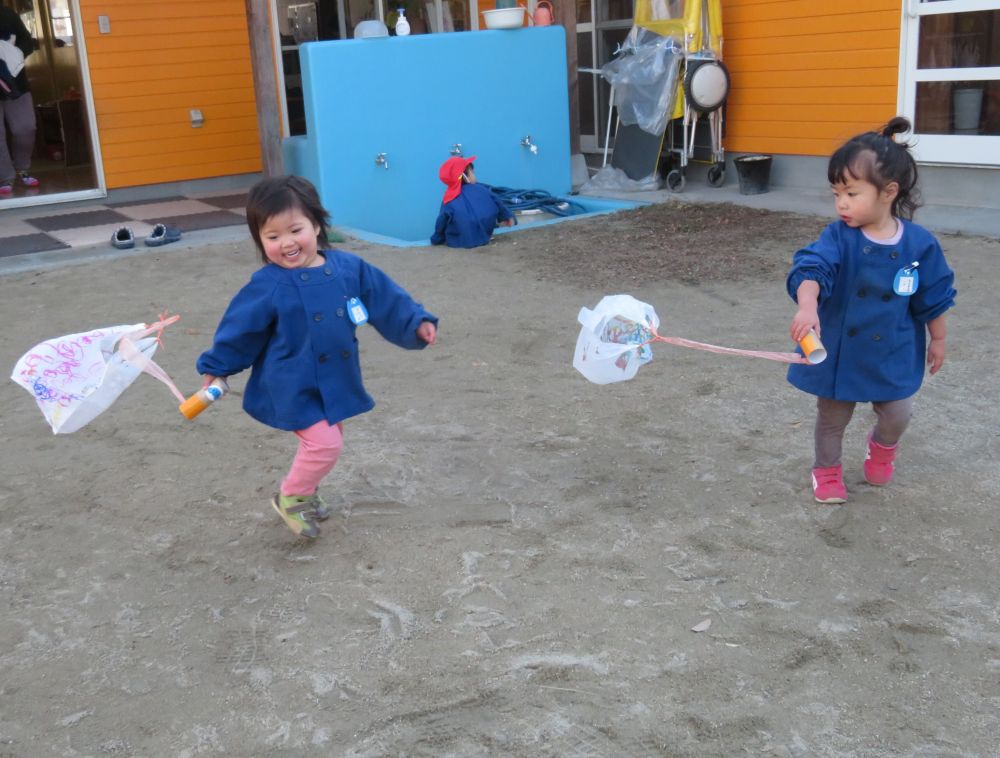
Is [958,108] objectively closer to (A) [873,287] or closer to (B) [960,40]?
(B) [960,40]

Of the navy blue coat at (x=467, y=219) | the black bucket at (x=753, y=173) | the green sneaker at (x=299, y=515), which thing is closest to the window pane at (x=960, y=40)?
the black bucket at (x=753, y=173)

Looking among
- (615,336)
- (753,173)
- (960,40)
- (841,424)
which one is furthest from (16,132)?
(841,424)

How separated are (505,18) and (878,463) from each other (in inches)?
256

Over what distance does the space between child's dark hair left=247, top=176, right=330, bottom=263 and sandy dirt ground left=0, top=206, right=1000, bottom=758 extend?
3.24ft

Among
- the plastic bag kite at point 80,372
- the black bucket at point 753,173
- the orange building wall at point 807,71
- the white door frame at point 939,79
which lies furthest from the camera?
the black bucket at point 753,173

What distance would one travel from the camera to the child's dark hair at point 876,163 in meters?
2.95

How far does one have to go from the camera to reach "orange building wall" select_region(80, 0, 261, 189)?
1009 cm

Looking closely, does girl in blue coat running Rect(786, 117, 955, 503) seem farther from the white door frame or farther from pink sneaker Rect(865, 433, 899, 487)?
the white door frame

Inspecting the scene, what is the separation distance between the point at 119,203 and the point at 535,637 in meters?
8.95

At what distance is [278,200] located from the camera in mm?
2941

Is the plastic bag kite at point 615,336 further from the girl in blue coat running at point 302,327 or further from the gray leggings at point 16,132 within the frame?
the gray leggings at point 16,132

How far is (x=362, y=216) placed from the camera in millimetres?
8477

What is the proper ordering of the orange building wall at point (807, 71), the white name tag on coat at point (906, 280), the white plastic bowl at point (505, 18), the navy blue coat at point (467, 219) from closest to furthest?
the white name tag on coat at point (906, 280) < the navy blue coat at point (467, 219) < the orange building wall at point (807, 71) < the white plastic bowl at point (505, 18)

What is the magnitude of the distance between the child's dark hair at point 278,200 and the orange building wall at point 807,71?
664 cm
